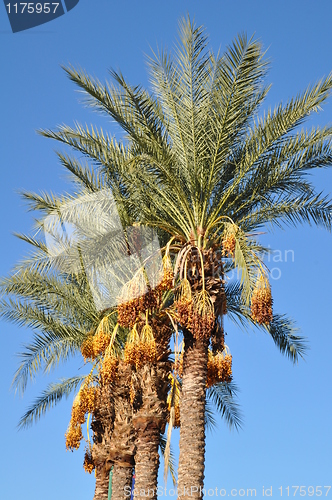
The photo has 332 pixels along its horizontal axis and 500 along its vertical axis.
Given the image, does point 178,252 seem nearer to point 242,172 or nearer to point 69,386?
point 242,172

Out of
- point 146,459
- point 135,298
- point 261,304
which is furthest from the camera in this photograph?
point 146,459

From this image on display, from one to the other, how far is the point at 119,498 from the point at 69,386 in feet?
12.2

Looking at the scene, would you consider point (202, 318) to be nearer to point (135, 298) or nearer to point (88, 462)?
point (135, 298)

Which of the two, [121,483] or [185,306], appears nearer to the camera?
[185,306]

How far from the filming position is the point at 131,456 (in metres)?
15.7

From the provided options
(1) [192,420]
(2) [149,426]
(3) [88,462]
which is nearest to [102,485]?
(3) [88,462]

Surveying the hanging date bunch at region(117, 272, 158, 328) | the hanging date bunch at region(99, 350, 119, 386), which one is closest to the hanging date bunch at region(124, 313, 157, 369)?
the hanging date bunch at region(99, 350, 119, 386)

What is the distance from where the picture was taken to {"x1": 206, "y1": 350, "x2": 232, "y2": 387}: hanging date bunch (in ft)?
42.7

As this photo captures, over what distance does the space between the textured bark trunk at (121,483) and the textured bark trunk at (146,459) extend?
1723 millimetres

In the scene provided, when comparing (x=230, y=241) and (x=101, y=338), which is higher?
(x=230, y=241)

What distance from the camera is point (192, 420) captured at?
40.1 ft

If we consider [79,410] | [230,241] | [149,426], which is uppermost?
[230,241]

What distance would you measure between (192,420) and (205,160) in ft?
15.2

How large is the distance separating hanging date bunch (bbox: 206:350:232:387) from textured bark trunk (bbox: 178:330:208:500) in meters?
0.39
